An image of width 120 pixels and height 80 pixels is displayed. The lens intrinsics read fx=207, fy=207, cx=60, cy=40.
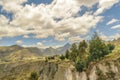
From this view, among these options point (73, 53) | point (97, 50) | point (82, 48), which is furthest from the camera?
point (73, 53)

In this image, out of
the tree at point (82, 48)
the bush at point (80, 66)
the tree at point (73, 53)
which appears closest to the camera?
the bush at point (80, 66)

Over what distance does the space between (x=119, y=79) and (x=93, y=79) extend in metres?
16.3

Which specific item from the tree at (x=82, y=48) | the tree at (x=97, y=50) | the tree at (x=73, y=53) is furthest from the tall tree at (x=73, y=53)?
the tree at (x=97, y=50)

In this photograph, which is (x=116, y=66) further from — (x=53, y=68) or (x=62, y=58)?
(x=53, y=68)

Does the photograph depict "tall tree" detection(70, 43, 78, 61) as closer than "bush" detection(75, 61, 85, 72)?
No

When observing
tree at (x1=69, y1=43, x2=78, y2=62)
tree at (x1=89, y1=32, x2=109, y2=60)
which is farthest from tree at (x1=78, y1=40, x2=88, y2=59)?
tree at (x1=89, y1=32, x2=109, y2=60)

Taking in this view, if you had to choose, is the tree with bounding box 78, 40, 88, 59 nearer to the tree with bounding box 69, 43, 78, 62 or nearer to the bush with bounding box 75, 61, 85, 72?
the tree with bounding box 69, 43, 78, 62

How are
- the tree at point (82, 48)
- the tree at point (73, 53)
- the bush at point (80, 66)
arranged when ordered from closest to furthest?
the bush at point (80, 66)
the tree at point (82, 48)
the tree at point (73, 53)

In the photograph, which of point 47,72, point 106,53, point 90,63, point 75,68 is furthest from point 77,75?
point 47,72

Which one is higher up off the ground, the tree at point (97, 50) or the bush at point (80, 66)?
the tree at point (97, 50)

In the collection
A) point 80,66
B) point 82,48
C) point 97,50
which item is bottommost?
point 80,66

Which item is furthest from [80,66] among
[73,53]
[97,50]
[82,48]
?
[82,48]

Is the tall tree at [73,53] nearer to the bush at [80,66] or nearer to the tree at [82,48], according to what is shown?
the tree at [82,48]

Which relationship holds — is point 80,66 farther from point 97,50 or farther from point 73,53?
point 73,53
